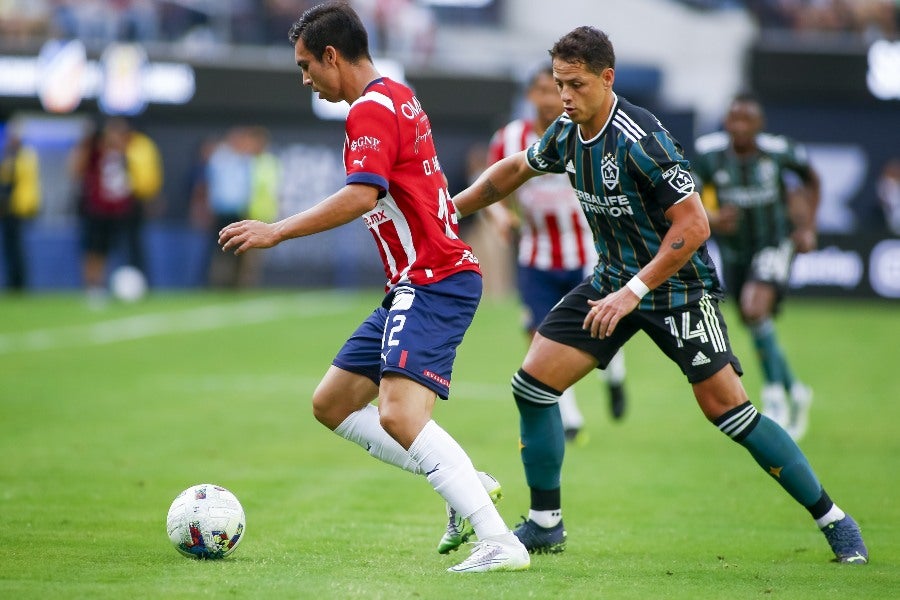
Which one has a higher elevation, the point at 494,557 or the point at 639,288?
the point at 639,288

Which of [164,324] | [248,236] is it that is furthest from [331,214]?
[164,324]

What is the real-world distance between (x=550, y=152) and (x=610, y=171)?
1.42 ft

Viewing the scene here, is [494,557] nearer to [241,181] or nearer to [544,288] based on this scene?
[544,288]

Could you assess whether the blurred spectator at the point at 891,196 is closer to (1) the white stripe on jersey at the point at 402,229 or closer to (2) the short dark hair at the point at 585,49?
(2) the short dark hair at the point at 585,49

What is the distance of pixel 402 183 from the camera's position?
5.86 m

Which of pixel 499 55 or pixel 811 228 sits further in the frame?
pixel 499 55

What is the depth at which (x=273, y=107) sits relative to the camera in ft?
84.5

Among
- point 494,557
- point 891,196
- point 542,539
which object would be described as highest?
point 891,196

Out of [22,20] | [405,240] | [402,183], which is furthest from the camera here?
[22,20]

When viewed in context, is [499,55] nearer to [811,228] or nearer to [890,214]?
[890,214]

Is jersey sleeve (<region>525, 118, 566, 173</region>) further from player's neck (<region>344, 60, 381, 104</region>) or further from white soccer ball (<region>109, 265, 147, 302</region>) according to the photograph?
white soccer ball (<region>109, 265, 147, 302</region>)

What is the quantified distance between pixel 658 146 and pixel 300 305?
17.3 meters

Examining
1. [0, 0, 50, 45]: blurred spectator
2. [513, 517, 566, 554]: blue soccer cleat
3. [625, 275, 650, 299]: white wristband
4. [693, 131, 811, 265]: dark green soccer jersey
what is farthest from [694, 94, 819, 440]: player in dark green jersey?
[0, 0, 50, 45]: blurred spectator

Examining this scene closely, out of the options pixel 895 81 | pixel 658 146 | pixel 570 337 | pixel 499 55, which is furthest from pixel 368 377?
pixel 499 55
